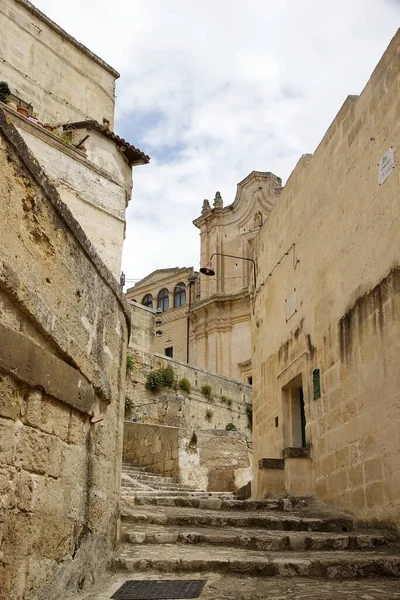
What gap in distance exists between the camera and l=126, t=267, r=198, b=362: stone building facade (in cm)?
3322

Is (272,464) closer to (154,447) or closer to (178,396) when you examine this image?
(154,447)

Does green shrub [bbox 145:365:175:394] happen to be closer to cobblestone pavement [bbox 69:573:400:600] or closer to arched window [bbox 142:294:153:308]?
arched window [bbox 142:294:153:308]

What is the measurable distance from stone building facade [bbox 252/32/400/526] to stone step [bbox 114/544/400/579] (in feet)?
4.34

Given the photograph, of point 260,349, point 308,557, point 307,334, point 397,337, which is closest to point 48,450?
point 308,557

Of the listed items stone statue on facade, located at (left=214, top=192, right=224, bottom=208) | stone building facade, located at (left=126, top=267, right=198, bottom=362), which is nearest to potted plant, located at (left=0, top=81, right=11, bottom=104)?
stone building facade, located at (left=126, top=267, right=198, bottom=362)

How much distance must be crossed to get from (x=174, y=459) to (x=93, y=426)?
393 inches

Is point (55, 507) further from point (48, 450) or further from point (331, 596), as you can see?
point (331, 596)

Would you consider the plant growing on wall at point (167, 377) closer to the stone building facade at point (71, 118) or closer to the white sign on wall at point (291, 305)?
the stone building facade at point (71, 118)

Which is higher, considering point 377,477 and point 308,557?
point 377,477

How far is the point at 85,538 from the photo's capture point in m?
3.83

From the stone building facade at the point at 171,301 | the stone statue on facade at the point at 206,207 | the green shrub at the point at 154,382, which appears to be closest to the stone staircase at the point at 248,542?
the green shrub at the point at 154,382

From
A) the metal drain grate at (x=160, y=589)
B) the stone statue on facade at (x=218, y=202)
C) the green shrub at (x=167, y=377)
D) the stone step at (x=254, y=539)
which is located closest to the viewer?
the metal drain grate at (x=160, y=589)

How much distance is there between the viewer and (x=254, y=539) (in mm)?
5539

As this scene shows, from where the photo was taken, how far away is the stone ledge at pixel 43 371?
285cm
